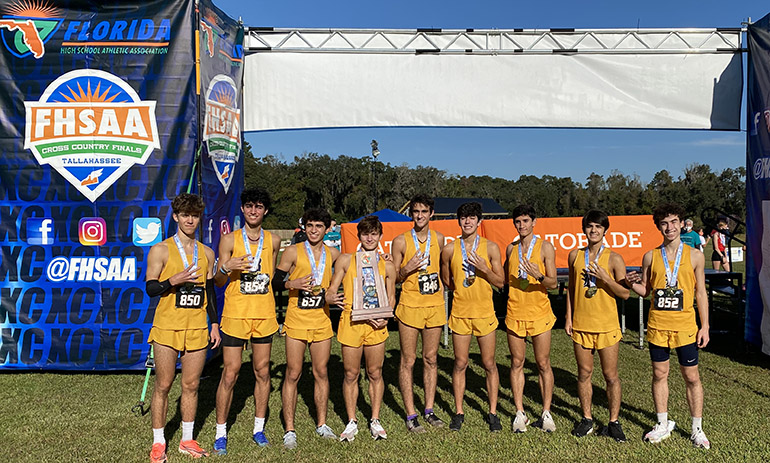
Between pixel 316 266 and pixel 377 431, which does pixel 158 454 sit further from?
pixel 316 266

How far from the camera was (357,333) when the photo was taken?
13.5ft

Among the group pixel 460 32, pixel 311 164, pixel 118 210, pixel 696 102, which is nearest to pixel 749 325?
pixel 696 102

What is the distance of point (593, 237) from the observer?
4.09 metres

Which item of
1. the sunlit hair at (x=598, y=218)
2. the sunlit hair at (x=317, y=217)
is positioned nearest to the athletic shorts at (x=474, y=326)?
the sunlit hair at (x=598, y=218)

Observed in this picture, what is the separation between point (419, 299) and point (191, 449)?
2.14m

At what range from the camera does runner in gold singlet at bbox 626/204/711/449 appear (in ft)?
13.2

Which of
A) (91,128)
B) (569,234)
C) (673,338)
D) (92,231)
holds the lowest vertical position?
(673,338)

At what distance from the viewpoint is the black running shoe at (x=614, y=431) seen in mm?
4137

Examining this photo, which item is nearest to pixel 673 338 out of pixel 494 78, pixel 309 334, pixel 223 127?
pixel 309 334

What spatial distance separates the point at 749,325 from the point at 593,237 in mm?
4080

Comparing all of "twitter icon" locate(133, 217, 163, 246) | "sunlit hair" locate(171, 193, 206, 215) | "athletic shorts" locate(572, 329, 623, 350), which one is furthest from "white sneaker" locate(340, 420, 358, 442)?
"twitter icon" locate(133, 217, 163, 246)

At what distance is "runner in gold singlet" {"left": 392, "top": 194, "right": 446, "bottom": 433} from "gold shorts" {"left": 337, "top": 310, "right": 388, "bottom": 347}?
359 mm

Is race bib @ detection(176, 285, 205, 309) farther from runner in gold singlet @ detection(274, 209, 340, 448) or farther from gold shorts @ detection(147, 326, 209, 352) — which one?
runner in gold singlet @ detection(274, 209, 340, 448)

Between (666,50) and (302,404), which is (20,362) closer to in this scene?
(302,404)
